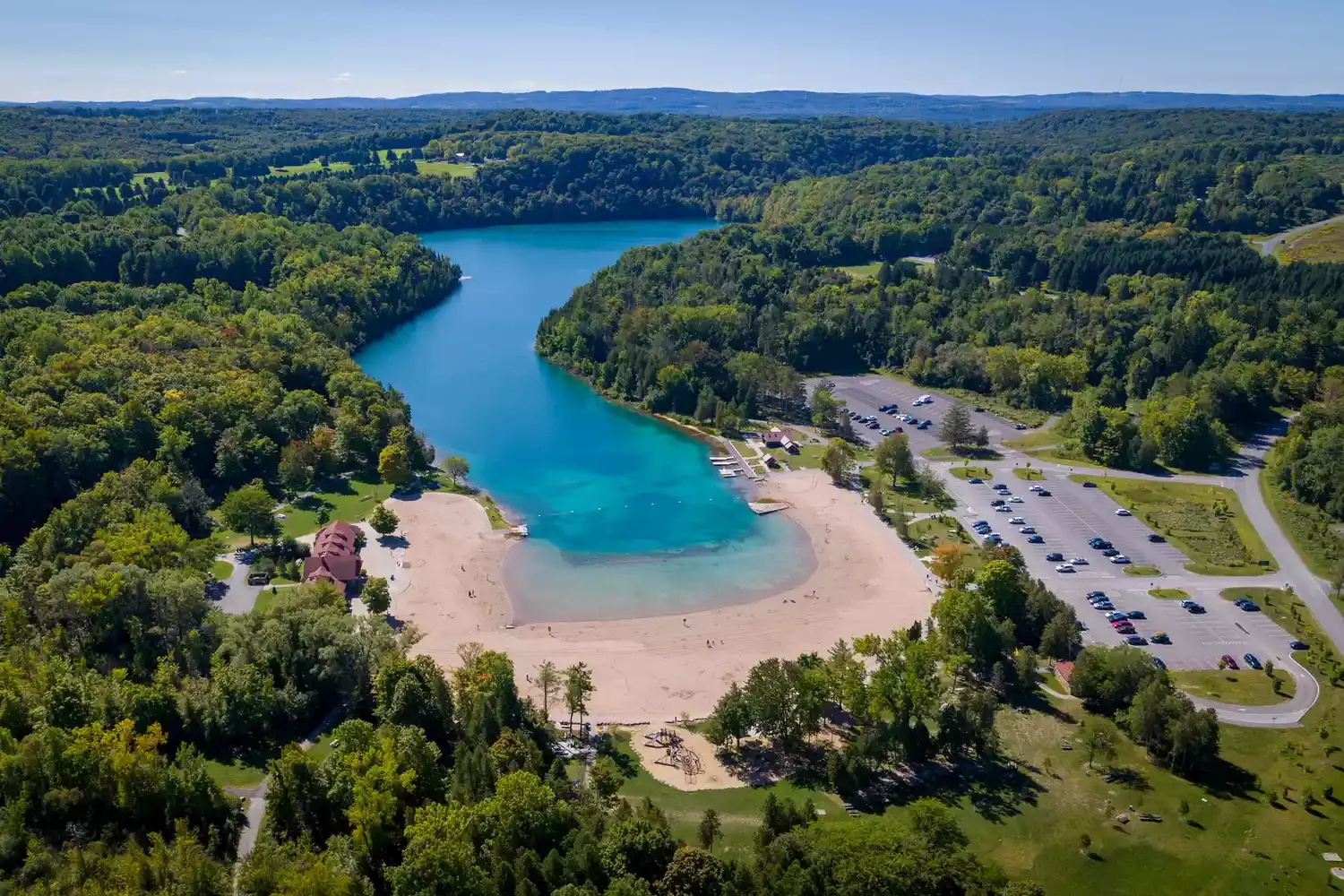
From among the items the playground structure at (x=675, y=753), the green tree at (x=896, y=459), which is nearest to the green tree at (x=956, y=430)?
the green tree at (x=896, y=459)

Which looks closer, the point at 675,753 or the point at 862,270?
the point at 675,753

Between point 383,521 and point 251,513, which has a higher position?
point 251,513

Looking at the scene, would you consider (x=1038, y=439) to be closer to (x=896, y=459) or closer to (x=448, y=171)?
(x=896, y=459)

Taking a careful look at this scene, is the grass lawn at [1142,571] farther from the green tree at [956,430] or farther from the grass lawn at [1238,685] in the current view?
the green tree at [956,430]

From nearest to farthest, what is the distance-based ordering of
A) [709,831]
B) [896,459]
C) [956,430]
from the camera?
[709,831] < [896,459] < [956,430]

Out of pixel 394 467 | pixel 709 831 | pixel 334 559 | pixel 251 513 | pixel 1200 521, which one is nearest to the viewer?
pixel 709 831

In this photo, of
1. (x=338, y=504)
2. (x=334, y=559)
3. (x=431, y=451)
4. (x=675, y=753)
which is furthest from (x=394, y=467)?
(x=675, y=753)

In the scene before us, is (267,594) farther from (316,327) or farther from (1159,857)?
(316,327)

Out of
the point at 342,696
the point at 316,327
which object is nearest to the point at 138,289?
the point at 316,327
